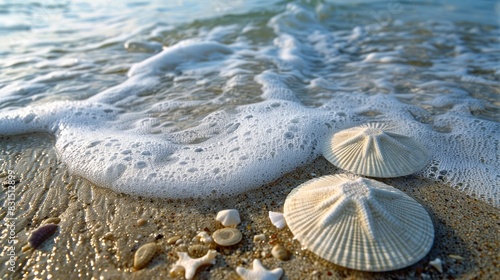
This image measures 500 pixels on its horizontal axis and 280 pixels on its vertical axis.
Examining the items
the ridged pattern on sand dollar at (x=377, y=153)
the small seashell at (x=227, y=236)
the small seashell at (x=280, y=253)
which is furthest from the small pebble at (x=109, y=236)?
the ridged pattern on sand dollar at (x=377, y=153)

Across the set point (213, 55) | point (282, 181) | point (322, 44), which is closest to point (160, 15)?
point (213, 55)

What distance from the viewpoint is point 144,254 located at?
6.56 ft

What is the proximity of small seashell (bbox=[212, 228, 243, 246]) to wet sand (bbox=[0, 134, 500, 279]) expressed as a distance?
0.04 m

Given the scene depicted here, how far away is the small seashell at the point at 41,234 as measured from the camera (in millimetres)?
2104

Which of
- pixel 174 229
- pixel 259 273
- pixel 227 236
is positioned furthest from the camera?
pixel 174 229

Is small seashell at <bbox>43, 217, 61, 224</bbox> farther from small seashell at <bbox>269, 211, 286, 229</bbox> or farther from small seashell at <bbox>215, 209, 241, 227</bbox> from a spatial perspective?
small seashell at <bbox>269, 211, 286, 229</bbox>

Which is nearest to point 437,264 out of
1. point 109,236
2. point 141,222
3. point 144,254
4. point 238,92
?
point 144,254

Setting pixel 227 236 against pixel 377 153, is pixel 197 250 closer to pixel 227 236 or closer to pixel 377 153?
pixel 227 236

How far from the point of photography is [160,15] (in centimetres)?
886

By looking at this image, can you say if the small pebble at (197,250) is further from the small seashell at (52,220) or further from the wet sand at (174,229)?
the small seashell at (52,220)

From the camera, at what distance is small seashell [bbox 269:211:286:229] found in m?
2.18

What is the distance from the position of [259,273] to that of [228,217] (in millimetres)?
506

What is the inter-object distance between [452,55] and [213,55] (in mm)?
4244

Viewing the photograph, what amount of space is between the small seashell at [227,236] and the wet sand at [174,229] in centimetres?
4
